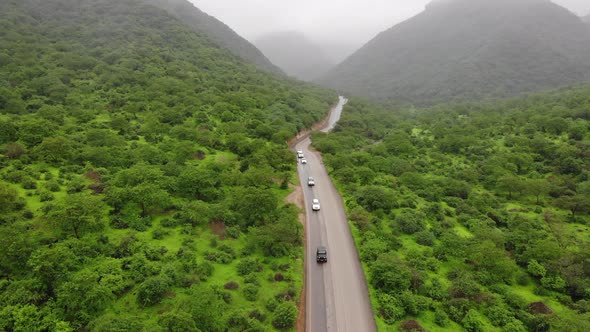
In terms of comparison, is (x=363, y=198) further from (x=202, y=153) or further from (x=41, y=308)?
(x=41, y=308)

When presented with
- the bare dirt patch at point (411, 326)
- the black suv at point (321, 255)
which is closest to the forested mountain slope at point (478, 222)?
the bare dirt patch at point (411, 326)

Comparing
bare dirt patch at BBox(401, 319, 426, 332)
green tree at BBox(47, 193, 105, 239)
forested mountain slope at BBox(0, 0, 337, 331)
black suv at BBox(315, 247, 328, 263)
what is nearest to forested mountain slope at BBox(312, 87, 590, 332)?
bare dirt patch at BBox(401, 319, 426, 332)

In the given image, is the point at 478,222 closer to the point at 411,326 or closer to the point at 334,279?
the point at 411,326

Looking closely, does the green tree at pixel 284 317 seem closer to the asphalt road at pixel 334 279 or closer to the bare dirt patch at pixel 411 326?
the asphalt road at pixel 334 279

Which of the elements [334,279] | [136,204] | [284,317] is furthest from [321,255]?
[136,204]

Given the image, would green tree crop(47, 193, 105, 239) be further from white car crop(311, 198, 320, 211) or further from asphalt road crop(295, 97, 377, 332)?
white car crop(311, 198, 320, 211)
